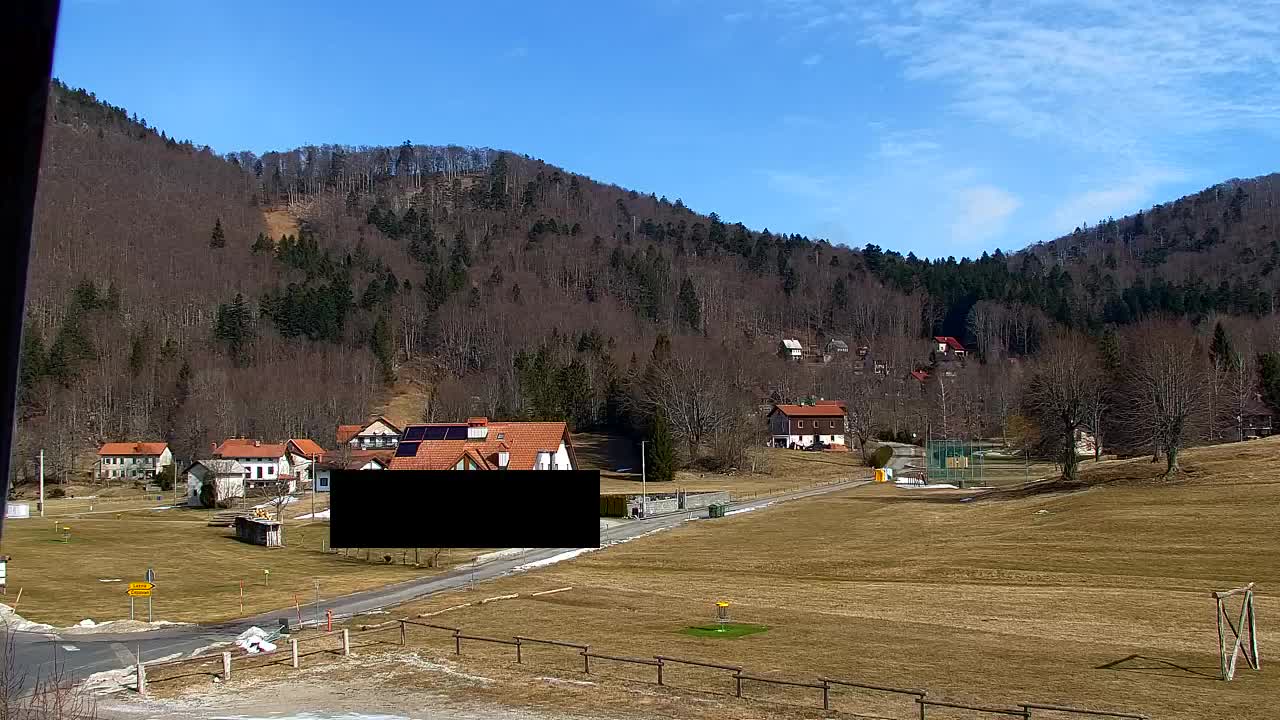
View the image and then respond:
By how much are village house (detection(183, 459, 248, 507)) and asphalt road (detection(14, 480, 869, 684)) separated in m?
39.9

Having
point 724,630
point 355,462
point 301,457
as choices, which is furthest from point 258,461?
point 724,630

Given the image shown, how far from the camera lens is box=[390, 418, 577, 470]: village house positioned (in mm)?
16250

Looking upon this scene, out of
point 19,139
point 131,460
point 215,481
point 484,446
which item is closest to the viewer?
point 19,139

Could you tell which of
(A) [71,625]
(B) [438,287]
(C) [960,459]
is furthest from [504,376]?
(B) [438,287]

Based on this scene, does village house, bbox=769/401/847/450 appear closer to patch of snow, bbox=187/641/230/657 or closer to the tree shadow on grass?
the tree shadow on grass

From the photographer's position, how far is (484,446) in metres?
17.6

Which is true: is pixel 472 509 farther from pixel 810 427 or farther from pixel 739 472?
pixel 810 427

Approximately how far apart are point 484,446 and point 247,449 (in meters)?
80.7

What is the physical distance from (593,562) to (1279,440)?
174 feet

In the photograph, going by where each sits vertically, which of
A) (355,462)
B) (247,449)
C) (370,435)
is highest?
(370,435)

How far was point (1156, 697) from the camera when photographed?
934 inches

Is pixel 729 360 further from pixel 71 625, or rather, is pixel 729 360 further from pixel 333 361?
pixel 71 625

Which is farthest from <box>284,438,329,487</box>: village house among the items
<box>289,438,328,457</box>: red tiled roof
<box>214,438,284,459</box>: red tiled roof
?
<box>214,438,284,459</box>: red tiled roof

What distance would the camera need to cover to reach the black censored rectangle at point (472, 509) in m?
8.89
